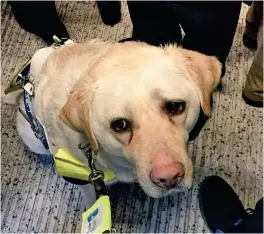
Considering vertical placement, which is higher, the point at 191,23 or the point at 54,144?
the point at 191,23

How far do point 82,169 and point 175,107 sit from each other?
35 cm

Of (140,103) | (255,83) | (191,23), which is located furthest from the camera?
(255,83)

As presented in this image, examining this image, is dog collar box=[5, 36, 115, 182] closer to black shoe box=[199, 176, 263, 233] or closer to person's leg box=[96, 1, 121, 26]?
black shoe box=[199, 176, 263, 233]

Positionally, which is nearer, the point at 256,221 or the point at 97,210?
the point at 97,210

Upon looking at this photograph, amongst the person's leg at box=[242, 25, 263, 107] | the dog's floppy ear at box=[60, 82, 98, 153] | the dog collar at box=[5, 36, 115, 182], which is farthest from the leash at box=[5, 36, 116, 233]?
the person's leg at box=[242, 25, 263, 107]

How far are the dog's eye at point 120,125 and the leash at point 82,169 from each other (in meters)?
0.16

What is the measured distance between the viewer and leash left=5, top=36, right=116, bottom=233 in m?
1.15

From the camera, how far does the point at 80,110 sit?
1083 millimetres

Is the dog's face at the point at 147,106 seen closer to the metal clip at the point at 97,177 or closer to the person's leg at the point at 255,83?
the metal clip at the point at 97,177

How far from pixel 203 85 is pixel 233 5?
1.21ft

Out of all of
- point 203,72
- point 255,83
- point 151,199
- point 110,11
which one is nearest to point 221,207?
point 151,199

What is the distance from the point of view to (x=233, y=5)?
1.37m

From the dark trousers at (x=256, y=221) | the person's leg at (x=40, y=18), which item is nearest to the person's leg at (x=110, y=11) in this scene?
the person's leg at (x=40, y=18)

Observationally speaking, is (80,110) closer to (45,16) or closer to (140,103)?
(140,103)
